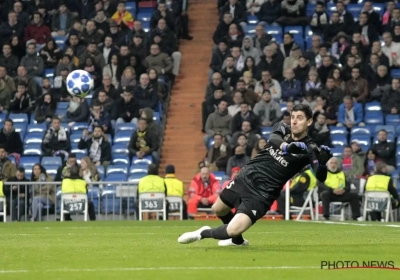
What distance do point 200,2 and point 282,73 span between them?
5.25 meters

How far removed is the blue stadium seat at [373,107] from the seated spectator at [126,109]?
242 inches

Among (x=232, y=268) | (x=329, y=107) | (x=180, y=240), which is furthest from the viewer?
(x=329, y=107)

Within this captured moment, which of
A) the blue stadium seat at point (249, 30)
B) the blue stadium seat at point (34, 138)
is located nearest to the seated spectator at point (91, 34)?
the blue stadium seat at point (34, 138)

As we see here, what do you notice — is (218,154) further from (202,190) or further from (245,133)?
(202,190)

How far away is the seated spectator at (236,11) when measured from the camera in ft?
100

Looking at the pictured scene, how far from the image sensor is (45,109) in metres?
28.6

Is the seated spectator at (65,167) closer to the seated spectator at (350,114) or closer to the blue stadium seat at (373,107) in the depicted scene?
the seated spectator at (350,114)

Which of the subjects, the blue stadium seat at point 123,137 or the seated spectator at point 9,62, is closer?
the blue stadium seat at point 123,137

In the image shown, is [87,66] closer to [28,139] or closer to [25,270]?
[28,139]

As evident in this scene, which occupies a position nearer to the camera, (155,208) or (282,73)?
(155,208)

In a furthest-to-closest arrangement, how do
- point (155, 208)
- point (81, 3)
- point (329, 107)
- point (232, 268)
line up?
1. point (81, 3)
2. point (329, 107)
3. point (155, 208)
4. point (232, 268)

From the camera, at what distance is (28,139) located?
1100 inches

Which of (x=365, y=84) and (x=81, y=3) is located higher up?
(x=81, y=3)

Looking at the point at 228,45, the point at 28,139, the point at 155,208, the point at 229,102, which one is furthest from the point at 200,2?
the point at 155,208
